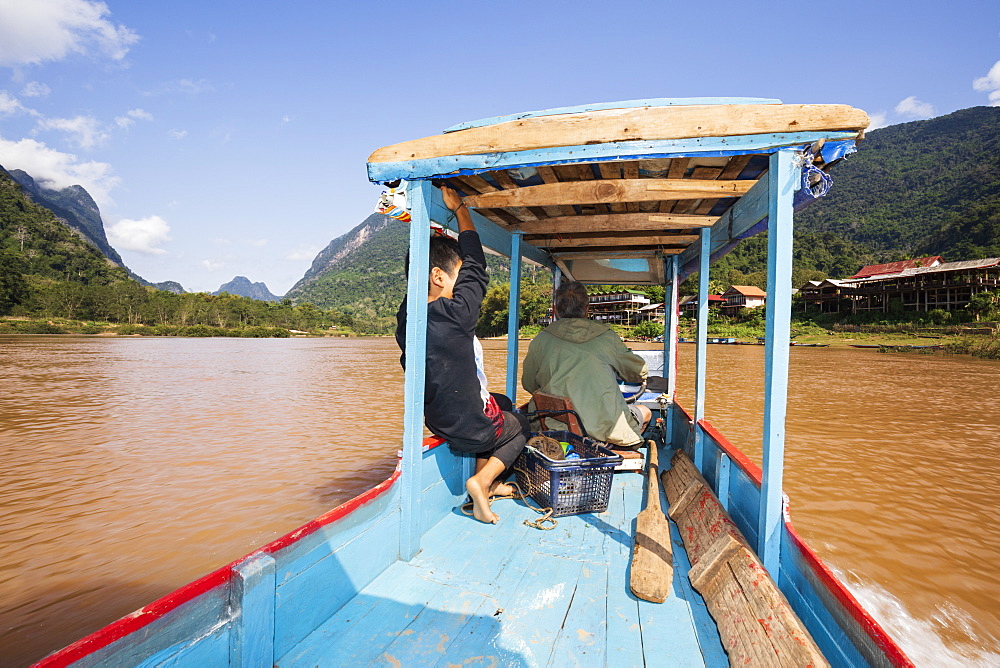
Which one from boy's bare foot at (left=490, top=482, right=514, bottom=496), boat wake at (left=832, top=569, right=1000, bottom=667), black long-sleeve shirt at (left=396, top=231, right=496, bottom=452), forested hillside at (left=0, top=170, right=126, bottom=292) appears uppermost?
forested hillside at (left=0, top=170, right=126, bottom=292)

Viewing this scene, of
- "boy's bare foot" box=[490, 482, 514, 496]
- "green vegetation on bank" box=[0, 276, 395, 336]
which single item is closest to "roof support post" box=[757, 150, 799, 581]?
"boy's bare foot" box=[490, 482, 514, 496]

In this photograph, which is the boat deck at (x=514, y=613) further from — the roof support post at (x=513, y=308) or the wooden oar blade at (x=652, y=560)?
the roof support post at (x=513, y=308)

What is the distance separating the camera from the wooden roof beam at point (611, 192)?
3.10m

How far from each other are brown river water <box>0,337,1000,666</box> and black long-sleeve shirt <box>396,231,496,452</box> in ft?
11.4

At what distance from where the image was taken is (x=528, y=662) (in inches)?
76.4

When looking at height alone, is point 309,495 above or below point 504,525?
below

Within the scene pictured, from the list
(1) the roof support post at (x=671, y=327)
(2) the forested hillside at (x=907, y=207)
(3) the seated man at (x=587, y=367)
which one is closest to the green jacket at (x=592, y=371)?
(3) the seated man at (x=587, y=367)

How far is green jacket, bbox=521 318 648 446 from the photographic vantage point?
4031mm

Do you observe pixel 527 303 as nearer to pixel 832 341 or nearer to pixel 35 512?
pixel 832 341

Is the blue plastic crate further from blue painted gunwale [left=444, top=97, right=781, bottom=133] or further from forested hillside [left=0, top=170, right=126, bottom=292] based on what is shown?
forested hillside [left=0, top=170, right=126, bottom=292]

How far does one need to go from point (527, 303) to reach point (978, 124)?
200674mm

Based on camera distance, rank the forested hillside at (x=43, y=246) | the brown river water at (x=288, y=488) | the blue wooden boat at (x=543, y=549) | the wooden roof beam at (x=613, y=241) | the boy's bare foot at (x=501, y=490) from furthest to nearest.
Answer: the forested hillside at (x=43, y=246)
the wooden roof beam at (x=613, y=241)
the brown river water at (x=288, y=488)
the boy's bare foot at (x=501, y=490)
the blue wooden boat at (x=543, y=549)

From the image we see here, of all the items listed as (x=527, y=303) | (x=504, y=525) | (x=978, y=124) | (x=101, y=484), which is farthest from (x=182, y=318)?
(x=978, y=124)

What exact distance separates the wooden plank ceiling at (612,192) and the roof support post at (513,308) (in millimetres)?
269
